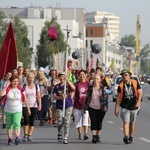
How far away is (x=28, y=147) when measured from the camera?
53.7ft

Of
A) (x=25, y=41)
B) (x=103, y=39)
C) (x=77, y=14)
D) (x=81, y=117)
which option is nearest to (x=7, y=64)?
(x=81, y=117)

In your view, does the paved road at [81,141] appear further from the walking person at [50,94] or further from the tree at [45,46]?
the tree at [45,46]

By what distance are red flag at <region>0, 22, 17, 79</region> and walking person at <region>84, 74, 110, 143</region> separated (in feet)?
5.99

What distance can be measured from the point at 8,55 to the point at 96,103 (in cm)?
224

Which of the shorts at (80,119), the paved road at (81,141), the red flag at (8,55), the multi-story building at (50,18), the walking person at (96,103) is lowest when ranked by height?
the paved road at (81,141)

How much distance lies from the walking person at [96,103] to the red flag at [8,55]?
71.9 inches

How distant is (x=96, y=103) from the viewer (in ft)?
57.1

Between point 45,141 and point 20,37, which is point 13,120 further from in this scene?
point 20,37

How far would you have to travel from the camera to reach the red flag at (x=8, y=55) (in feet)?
55.9

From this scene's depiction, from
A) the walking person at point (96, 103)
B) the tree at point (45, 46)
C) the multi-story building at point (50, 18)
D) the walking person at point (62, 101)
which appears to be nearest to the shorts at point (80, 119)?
the walking person at point (62, 101)

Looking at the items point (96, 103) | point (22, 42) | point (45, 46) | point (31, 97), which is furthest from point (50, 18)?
point (96, 103)

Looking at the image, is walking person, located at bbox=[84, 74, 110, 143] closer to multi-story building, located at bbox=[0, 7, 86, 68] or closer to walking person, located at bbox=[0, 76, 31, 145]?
walking person, located at bbox=[0, 76, 31, 145]

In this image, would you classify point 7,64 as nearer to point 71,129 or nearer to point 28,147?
point 28,147

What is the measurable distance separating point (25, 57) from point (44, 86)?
75.2 metres
